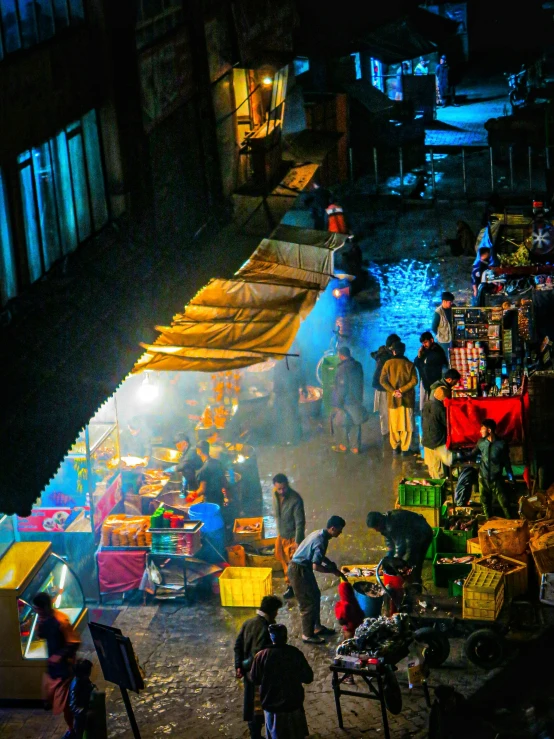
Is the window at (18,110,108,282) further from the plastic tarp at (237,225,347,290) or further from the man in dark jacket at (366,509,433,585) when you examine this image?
the man in dark jacket at (366,509,433,585)

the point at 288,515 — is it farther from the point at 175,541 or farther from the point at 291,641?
the point at 291,641

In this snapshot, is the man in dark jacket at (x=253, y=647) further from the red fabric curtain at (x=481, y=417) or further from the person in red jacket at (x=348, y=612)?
the red fabric curtain at (x=481, y=417)

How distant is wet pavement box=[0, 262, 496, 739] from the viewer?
10.4m

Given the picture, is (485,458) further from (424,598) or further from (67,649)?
(67,649)

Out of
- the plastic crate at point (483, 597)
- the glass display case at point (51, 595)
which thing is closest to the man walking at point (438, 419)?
the plastic crate at point (483, 597)

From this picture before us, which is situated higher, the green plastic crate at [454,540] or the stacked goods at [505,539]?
the stacked goods at [505,539]

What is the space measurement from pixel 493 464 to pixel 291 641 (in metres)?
3.66

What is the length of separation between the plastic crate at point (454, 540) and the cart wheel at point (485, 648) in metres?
2.08

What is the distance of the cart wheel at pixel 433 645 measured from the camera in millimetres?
10789

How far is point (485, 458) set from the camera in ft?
44.9

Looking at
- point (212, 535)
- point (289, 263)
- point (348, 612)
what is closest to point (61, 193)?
point (289, 263)

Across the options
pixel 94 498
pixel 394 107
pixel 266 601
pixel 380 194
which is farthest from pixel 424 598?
pixel 394 107

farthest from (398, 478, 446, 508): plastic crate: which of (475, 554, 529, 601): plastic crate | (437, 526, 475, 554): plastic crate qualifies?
(475, 554, 529, 601): plastic crate

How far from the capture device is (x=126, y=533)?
13086 mm
